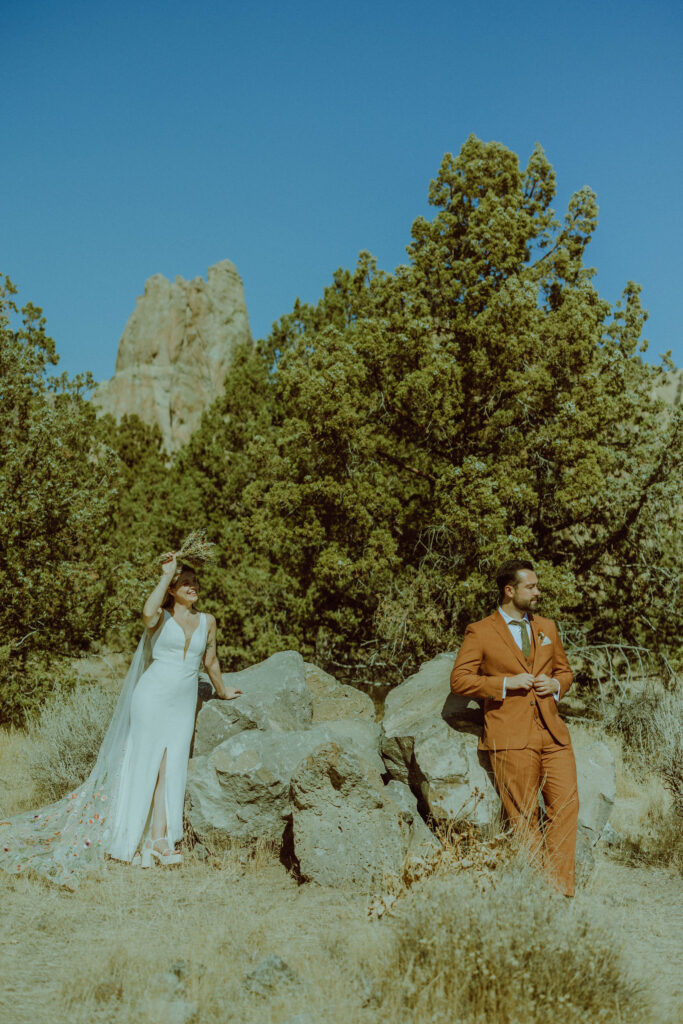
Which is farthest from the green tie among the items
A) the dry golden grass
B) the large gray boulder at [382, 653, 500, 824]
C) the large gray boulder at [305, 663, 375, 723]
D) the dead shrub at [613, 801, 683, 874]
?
the large gray boulder at [305, 663, 375, 723]

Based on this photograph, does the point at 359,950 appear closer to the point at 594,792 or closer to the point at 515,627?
the point at 515,627

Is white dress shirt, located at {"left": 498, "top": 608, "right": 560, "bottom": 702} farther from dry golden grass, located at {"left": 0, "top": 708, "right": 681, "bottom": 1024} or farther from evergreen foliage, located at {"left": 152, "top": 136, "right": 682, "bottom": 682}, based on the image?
evergreen foliage, located at {"left": 152, "top": 136, "right": 682, "bottom": 682}

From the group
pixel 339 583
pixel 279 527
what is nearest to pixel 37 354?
pixel 279 527

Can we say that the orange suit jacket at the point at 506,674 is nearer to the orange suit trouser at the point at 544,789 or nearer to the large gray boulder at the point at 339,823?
the orange suit trouser at the point at 544,789

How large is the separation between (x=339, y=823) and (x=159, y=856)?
1.39 metres

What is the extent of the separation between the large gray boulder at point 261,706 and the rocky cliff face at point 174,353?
53766mm

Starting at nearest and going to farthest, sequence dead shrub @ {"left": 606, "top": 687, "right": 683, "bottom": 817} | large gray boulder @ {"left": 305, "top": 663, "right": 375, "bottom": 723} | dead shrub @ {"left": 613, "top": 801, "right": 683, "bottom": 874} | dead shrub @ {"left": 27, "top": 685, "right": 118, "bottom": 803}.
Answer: dead shrub @ {"left": 613, "top": 801, "right": 683, "bottom": 874}
dead shrub @ {"left": 606, "top": 687, "right": 683, "bottom": 817}
large gray boulder @ {"left": 305, "top": 663, "right": 375, "bottom": 723}
dead shrub @ {"left": 27, "top": 685, "right": 118, "bottom": 803}

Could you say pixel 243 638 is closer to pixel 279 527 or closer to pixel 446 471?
pixel 279 527

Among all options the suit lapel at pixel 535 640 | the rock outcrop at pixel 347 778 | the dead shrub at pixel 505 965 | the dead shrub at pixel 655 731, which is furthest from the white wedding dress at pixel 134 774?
the dead shrub at pixel 655 731

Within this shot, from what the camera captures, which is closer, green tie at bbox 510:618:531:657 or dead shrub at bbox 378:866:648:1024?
dead shrub at bbox 378:866:648:1024

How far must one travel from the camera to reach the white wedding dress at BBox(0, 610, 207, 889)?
19.1 ft

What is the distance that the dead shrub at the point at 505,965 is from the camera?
3.46m

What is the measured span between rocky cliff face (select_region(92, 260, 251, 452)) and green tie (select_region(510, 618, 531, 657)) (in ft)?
183

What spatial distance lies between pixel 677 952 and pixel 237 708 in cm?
352
